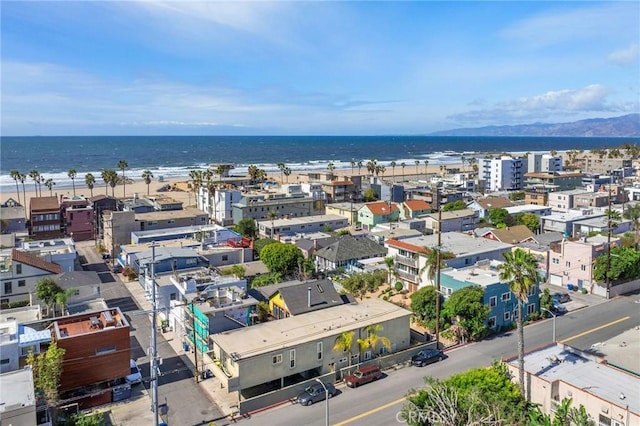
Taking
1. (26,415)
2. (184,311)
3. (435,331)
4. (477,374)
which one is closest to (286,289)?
(184,311)

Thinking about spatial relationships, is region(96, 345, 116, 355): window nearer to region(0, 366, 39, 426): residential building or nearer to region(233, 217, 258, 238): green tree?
region(0, 366, 39, 426): residential building

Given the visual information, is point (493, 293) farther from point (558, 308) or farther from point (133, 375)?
point (133, 375)

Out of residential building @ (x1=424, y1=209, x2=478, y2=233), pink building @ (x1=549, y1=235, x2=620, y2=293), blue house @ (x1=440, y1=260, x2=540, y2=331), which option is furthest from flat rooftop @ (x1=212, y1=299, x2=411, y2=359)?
residential building @ (x1=424, y1=209, x2=478, y2=233)

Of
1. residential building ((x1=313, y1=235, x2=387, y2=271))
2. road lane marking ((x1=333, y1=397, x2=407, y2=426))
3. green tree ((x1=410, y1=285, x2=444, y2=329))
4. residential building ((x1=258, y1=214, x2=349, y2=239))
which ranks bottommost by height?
road lane marking ((x1=333, y1=397, x2=407, y2=426))

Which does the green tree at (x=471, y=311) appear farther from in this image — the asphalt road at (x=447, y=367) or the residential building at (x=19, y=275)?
the residential building at (x=19, y=275)

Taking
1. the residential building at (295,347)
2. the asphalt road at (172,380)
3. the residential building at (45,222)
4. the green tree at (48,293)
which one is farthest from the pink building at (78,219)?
the residential building at (295,347)
